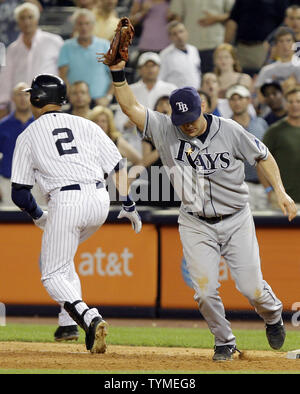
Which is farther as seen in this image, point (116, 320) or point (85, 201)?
point (116, 320)

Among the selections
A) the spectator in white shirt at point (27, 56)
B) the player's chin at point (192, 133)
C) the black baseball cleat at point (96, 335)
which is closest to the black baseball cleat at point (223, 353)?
the black baseball cleat at point (96, 335)

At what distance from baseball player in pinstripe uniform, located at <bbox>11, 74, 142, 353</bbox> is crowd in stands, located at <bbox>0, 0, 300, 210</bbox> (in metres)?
3.36

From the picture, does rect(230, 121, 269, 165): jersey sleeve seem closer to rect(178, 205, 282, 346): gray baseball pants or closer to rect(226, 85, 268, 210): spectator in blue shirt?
rect(178, 205, 282, 346): gray baseball pants

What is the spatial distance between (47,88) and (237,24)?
6587mm

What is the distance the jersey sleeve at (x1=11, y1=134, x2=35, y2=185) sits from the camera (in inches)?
295

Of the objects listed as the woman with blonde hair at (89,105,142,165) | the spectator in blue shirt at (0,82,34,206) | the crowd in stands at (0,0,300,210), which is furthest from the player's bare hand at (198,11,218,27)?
the spectator in blue shirt at (0,82,34,206)

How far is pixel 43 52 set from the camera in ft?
43.5

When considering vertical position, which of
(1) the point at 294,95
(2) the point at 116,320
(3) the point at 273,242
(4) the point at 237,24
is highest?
(4) the point at 237,24

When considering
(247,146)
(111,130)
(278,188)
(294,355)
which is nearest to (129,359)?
(294,355)

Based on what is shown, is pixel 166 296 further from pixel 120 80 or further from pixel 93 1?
pixel 93 1

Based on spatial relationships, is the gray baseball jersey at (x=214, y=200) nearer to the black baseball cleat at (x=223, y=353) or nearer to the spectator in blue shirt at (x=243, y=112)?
the black baseball cleat at (x=223, y=353)

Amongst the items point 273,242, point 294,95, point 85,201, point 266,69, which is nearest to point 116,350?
point 85,201

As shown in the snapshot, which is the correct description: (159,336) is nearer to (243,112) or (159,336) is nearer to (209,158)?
(209,158)

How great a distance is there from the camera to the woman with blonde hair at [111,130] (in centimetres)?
1135
